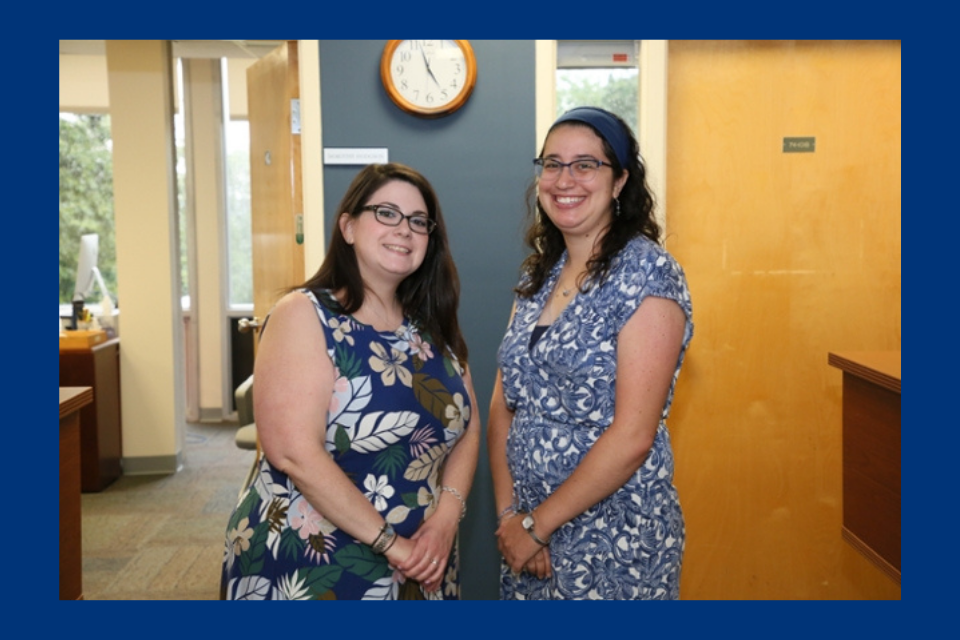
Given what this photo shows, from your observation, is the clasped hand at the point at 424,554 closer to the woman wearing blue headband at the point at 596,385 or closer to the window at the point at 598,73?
the woman wearing blue headband at the point at 596,385

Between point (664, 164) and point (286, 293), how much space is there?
1766mm

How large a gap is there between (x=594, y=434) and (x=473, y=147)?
158 centimetres

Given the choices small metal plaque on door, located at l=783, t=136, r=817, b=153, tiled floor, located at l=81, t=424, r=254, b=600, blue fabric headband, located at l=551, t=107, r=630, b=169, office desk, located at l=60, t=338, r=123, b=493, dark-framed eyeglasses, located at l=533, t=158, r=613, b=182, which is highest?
small metal plaque on door, located at l=783, t=136, r=817, b=153

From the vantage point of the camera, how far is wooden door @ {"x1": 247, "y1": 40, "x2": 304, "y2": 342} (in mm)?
2979

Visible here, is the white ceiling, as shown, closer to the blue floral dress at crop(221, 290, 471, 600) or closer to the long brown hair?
the long brown hair

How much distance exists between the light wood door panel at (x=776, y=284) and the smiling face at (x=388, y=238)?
1600mm

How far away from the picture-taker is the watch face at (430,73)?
290cm

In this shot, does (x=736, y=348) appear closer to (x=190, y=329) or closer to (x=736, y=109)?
(x=736, y=109)

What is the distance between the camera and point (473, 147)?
297cm

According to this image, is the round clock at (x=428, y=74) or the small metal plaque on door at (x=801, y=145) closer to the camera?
the round clock at (x=428, y=74)

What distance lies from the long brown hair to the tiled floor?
2.24 metres

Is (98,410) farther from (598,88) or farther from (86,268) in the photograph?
(598,88)

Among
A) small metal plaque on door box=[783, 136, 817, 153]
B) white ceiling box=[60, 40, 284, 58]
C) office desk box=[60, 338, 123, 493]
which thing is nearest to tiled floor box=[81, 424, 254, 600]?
office desk box=[60, 338, 123, 493]

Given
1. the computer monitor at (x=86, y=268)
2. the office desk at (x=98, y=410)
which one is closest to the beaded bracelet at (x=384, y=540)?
the office desk at (x=98, y=410)
